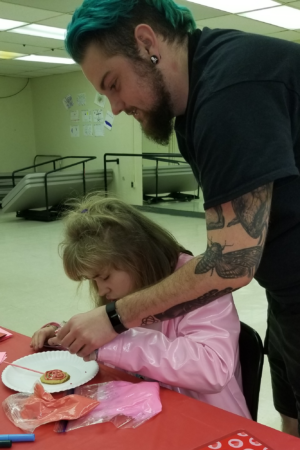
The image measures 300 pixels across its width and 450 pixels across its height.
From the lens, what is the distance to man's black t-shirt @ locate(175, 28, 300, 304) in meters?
0.81

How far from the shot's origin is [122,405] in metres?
0.89

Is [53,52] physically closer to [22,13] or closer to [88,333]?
[22,13]

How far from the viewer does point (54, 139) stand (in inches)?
372

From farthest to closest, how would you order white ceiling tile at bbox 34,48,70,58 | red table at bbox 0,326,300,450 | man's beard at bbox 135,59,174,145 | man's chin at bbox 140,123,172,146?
white ceiling tile at bbox 34,48,70,58 < man's chin at bbox 140,123,172,146 < man's beard at bbox 135,59,174,145 < red table at bbox 0,326,300,450

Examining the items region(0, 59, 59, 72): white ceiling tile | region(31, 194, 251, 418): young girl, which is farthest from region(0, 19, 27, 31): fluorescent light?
region(31, 194, 251, 418): young girl

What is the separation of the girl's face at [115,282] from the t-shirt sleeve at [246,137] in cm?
49

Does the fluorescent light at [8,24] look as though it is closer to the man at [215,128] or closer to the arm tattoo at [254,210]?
the man at [215,128]

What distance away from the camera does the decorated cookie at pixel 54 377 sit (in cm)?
102

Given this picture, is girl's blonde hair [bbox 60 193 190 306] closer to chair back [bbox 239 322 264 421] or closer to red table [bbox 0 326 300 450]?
chair back [bbox 239 322 264 421]

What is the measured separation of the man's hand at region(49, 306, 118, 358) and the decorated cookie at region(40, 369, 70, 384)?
0.25ft

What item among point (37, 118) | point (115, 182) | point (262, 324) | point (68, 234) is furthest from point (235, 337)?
point (37, 118)

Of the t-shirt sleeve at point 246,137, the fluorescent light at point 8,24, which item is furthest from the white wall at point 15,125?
the t-shirt sleeve at point 246,137

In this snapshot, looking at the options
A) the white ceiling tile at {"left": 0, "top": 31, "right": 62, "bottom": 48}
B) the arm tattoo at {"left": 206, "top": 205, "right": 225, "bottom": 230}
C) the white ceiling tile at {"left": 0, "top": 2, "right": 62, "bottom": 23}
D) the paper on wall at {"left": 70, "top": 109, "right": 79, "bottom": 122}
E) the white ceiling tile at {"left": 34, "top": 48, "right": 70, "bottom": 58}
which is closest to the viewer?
the arm tattoo at {"left": 206, "top": 205, "right": 225, "bottom": 230}

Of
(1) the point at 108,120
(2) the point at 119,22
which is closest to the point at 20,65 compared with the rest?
(1) the point at 108,120
